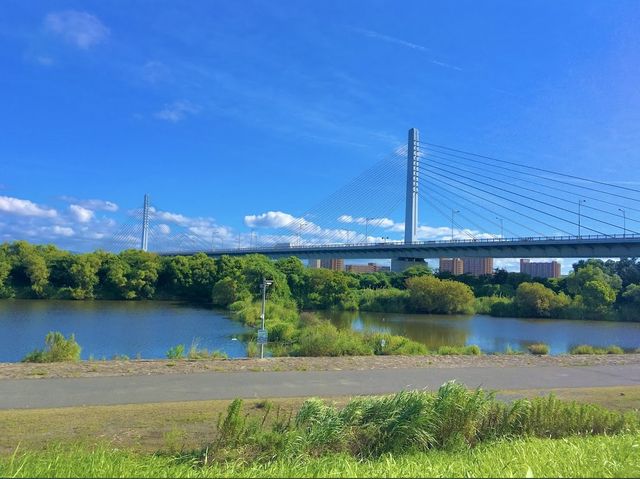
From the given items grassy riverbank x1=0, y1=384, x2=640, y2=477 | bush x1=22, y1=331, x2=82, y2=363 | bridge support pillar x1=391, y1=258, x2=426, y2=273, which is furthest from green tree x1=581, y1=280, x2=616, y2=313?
bush x1=22, y1=331, x2=82, y2=363

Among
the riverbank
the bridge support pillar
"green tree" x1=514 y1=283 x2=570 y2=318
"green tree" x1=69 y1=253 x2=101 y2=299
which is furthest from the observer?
the bridge support pillar

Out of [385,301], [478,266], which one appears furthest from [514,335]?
[478,266]

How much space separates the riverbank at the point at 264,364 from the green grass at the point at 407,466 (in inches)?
262

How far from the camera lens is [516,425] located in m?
7.15

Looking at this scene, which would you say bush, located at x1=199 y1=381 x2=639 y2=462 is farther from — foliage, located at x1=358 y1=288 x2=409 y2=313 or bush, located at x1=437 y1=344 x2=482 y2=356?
foliage, located at x1=358 y1=288 x2=409 y2=313

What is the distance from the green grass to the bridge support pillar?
75.0m

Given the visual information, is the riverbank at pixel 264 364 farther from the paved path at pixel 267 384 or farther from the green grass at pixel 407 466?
the green grass at pixel 407 466

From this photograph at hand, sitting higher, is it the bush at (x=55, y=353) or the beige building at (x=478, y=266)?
the beige building at (x=478, y=266)

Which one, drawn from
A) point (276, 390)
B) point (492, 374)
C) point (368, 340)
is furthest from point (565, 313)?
point (276, 390)

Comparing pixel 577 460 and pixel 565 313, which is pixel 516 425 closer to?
pixel 577 460

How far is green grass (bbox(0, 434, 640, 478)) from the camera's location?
394 cm

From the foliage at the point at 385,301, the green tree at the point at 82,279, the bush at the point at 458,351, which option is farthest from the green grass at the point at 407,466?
the green tree at the point at 82,279

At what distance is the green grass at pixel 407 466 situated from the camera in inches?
155

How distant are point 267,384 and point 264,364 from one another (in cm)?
242
